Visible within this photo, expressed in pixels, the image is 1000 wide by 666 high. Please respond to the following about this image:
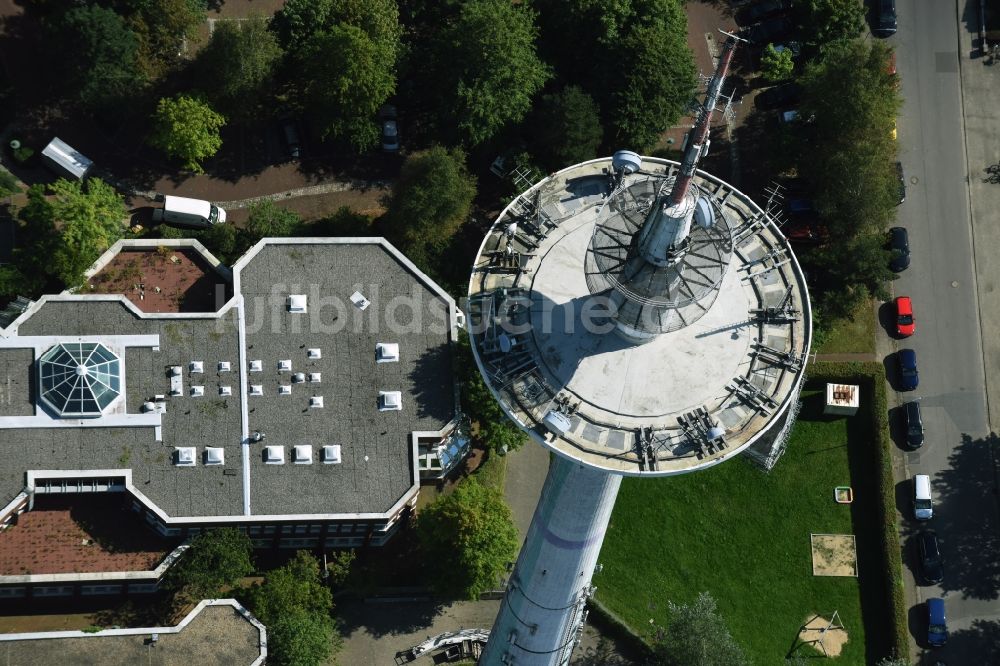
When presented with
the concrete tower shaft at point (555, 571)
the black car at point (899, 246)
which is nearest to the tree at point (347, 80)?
the concrete tower shaft at point (555, 571)

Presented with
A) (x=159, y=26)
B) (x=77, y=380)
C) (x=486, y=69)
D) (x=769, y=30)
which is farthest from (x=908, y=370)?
(x=159, y=26)

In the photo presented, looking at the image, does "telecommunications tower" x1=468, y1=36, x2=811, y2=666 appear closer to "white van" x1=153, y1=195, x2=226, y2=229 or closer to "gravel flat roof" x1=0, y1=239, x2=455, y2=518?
"gravel flat roof" x1=0, y1=239, x2=455, y2=518

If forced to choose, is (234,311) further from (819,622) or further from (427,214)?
(819,622)

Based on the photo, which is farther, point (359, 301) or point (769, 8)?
point (769, 8)

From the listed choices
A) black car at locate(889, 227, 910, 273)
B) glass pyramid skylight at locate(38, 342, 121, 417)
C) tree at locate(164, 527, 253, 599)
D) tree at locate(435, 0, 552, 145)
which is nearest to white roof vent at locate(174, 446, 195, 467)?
tree at locate(164, 527, 253, 599)

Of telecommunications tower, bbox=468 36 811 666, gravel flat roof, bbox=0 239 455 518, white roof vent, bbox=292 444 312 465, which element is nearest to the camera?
telecommunications tower, bbox=468 36 811 666

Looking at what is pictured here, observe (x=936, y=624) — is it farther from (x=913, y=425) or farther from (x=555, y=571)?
(x=555, y=571)

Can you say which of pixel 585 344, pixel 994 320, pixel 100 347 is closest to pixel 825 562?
pixel 994 320
